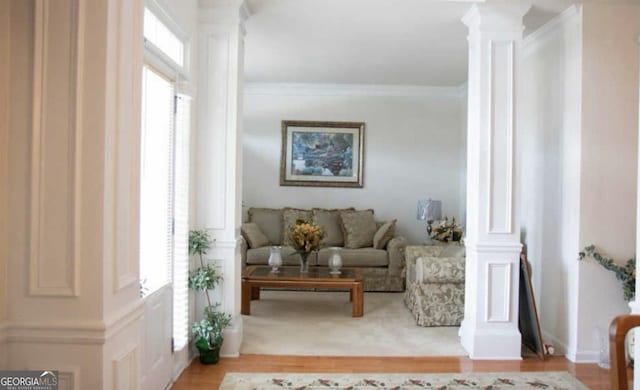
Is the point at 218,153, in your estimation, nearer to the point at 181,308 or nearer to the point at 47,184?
the point at 181,308

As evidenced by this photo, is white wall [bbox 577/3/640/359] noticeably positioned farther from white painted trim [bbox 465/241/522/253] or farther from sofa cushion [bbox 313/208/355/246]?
sofa cushion [bbox 313/208/355/246]

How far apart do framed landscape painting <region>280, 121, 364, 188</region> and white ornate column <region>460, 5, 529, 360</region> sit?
3413 mm

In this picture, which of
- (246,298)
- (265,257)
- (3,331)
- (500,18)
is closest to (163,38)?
(3,331)

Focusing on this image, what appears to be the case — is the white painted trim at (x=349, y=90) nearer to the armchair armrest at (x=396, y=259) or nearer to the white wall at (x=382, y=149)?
the white wall at (x=382, y=149)

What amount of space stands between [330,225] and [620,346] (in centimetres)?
523

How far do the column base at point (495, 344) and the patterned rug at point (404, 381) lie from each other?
31 centimetres

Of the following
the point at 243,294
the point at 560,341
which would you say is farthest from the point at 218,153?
the point at 560,341

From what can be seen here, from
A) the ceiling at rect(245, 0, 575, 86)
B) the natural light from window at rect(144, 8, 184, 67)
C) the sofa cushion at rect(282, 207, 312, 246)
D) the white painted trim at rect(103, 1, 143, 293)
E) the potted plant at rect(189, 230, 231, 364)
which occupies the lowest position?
the potted plant at rect(189, 230, 231, 364)

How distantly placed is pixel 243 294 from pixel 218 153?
1.83m

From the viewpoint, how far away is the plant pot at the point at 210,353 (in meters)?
3.55

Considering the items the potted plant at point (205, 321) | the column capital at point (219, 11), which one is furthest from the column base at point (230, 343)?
the column capital at point (219, 11)

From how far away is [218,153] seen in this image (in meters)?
3.78

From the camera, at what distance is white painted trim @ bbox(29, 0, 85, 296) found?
1729 mm

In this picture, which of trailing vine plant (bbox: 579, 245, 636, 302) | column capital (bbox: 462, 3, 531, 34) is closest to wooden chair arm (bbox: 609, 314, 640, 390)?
trailing vine plant (bbox: 579, 245, 636, 302)
